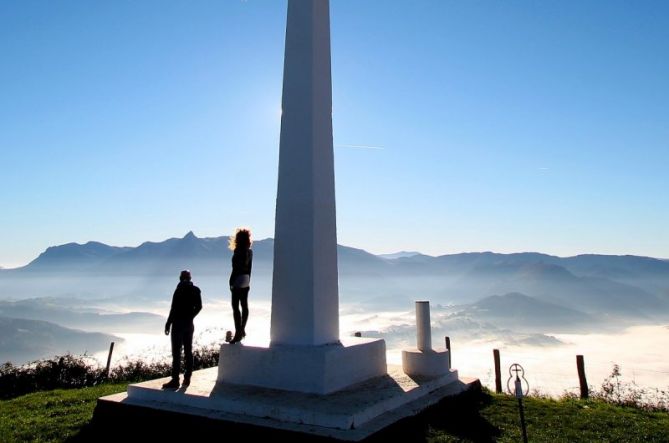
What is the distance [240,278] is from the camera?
691 centimetres

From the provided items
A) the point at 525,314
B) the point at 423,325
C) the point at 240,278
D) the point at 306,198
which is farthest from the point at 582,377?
the point at 525,314

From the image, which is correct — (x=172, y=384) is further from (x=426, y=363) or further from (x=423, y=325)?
(x=423, y=325)

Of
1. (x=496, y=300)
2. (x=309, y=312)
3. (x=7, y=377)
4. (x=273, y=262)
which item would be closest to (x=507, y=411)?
(x=309, y=312)

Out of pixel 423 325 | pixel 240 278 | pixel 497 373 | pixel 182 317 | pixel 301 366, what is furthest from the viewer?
pixel 497 373

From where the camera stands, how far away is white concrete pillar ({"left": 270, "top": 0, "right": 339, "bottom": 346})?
6586mm

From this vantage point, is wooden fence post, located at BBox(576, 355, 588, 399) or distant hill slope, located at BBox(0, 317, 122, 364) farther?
distant hill slope, located at BBox(0, 317, 122, 364)

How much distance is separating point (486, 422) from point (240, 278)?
170 inches

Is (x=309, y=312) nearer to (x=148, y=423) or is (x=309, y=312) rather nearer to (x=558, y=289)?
Result: (x=148, y=423)

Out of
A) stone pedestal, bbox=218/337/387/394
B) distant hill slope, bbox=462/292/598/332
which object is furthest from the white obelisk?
distant hill slope, bbox=462/292/598/332

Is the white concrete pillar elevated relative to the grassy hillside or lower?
elevated

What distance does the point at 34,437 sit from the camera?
6277 mm

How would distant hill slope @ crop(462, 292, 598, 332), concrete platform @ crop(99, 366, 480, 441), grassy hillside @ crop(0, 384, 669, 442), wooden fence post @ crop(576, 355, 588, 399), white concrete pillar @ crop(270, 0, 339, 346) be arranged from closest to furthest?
concrete platform @ crop(99, 366, 480, 441), grassy hillside @ crop(0, 384, 669, 442), white concrete pillar @ crop(270, 0, 339, 346), wooden fence post @ crop(576, 355, 588, 399), distant hill slope @ crop(462, 292, 598, 332)

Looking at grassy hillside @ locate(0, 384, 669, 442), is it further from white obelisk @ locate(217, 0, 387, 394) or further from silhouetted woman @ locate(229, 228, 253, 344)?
silhouetted woman @ locate(229, 228, 253, 344)

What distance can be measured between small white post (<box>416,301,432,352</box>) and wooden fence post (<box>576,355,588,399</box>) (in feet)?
16.0
